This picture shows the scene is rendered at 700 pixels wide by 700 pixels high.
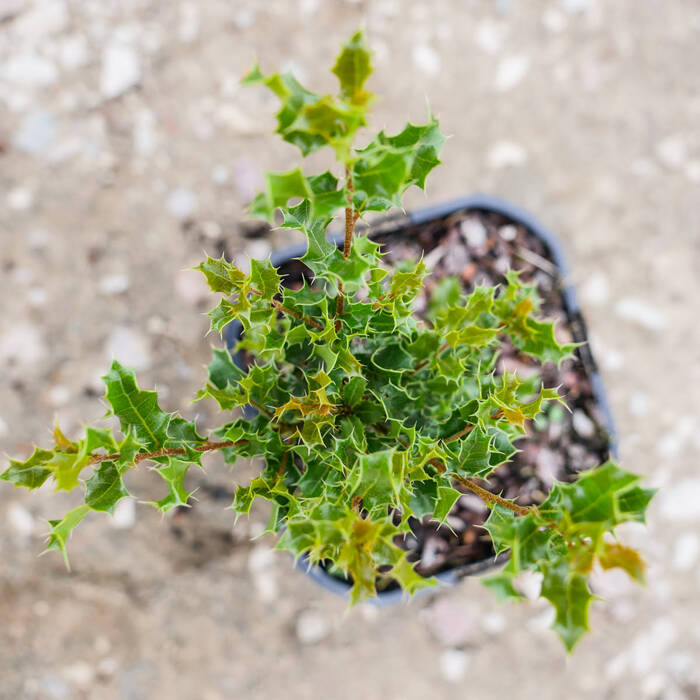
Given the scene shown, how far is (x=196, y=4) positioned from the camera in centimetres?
121

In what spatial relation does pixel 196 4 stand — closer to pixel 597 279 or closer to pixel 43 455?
pixel 597 279

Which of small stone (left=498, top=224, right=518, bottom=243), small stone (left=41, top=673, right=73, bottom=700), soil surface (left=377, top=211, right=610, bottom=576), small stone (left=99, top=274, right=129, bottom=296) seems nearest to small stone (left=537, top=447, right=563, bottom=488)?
soil surface (left=377, top=211, right=610, bottom=576)

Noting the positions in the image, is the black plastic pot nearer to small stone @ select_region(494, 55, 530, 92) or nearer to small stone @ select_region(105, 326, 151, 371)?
small stone @ select_region(105, 326, 151, 371)

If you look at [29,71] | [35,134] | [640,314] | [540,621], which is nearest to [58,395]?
[35,134]

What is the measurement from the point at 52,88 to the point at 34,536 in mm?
780

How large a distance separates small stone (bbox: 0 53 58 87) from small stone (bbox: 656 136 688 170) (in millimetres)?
1094

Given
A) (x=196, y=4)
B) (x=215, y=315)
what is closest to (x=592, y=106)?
(x=196, y=4)

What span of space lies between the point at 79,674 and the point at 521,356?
91 cm

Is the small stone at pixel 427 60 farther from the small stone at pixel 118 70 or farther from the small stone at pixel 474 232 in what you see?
the small stone at pixel 118 70

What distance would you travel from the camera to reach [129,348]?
1.16 m

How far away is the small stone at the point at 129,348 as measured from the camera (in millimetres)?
1154

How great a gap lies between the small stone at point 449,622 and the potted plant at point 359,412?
48cm

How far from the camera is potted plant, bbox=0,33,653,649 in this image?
0.43 m

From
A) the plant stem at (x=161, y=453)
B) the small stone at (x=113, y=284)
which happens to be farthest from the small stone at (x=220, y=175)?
the plant stem at (x=161, y=453)
